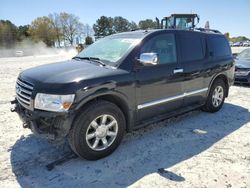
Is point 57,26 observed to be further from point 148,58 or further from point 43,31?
point 148,58

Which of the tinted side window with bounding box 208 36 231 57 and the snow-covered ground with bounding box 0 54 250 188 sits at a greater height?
the tinted side window with bounding box 208 36 231 57

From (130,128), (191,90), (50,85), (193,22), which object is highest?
(193,22)

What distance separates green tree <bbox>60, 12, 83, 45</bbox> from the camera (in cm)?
8188

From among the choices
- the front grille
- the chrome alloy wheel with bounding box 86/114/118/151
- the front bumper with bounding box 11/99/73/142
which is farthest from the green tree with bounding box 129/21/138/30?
the front bumper with bounding box 11/99/73/142

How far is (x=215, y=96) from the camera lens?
19.7 feet

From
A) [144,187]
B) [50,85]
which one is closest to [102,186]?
[144,187]

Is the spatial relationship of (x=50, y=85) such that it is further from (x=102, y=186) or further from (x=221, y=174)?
(x=221, y=174)

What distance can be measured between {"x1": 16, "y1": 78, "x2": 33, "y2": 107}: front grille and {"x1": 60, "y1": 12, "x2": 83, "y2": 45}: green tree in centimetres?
8160

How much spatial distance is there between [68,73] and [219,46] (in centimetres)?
396

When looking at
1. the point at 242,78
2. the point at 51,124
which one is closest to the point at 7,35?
the point at 242,78

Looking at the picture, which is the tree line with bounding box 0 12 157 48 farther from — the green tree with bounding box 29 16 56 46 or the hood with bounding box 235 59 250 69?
the hood with bounding box 235 59 250 69

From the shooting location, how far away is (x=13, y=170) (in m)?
3.51

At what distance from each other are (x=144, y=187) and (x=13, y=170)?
1805mm

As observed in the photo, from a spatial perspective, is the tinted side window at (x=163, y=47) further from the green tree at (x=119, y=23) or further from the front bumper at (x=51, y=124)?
the green tree at (x=119, y=23)
